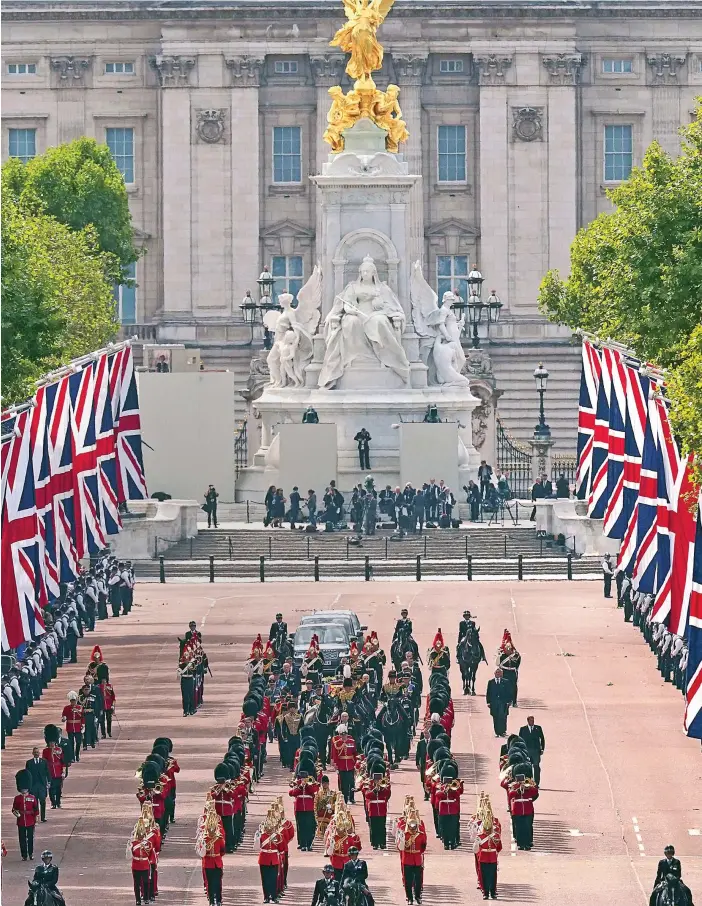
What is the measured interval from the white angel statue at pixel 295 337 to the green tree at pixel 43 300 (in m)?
6.52

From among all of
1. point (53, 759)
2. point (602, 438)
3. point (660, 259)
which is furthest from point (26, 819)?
point (660, 259)

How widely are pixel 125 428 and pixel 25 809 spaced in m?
31.2

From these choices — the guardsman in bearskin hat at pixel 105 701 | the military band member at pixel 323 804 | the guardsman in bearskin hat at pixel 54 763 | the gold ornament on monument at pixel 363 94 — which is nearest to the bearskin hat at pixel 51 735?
the guardsman in bearskin hat at pixel 54 763

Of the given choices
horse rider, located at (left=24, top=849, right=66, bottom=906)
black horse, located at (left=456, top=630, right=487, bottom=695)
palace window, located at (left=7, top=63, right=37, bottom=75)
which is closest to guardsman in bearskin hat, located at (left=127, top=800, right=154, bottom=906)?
horse rider, located at (left=24, top=849, right=66, bottom=906)

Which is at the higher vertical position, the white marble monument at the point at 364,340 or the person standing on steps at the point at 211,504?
the white marble monument at the point at 364,340

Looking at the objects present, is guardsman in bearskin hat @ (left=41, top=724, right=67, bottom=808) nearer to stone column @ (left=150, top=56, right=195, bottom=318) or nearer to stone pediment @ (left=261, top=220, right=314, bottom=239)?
stone column @ (left=150, top=56, right=195, bottom=318)

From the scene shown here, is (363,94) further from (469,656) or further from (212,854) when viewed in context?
(212,854)

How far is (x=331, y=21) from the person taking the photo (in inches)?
5069

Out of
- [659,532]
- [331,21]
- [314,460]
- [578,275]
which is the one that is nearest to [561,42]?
[331,21]

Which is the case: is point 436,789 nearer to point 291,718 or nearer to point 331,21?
point 291,718

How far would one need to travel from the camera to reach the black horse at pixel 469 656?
52812mm

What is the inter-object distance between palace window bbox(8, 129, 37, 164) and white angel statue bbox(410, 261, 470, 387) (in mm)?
42258

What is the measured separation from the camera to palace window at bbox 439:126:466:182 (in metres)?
129

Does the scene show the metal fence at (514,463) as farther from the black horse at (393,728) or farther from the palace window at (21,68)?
the black horse at (393,728)
